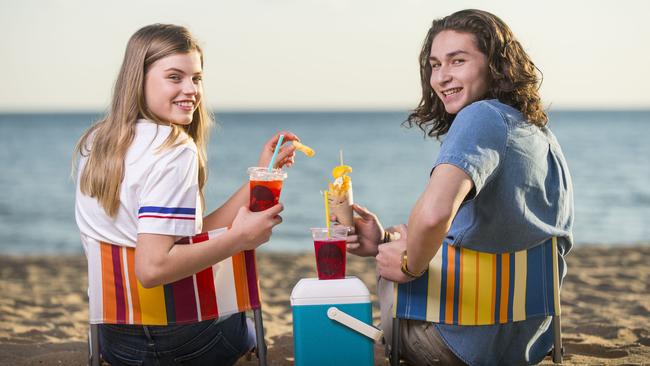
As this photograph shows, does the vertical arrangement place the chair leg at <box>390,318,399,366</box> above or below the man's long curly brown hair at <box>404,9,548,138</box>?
below

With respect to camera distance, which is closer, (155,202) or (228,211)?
(155,202)

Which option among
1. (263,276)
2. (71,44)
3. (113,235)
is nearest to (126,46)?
(113,235)

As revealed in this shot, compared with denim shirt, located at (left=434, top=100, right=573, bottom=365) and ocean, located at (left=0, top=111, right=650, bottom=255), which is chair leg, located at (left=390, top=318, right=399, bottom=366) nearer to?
denim shirt, located at (left=434, top=100, right=573, bottom=365)

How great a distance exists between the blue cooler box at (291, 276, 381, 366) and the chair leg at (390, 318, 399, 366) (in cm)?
16

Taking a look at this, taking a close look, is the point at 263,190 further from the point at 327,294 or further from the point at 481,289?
the point at 481,289

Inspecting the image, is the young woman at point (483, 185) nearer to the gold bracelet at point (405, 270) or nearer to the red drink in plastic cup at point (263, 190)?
the gold bracelet at point (405, 270)

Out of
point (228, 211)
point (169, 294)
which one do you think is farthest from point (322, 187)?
point (169, 294)

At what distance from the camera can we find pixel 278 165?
3311 mm

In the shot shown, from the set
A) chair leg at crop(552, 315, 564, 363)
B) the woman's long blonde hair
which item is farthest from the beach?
the woman's long blonde hair

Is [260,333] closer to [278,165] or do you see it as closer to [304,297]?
[304,297]

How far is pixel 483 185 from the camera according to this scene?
2594 mm

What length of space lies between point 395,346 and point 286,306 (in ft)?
9.55

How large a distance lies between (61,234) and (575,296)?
9184 mm

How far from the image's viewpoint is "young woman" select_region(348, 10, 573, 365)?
2.52 m
